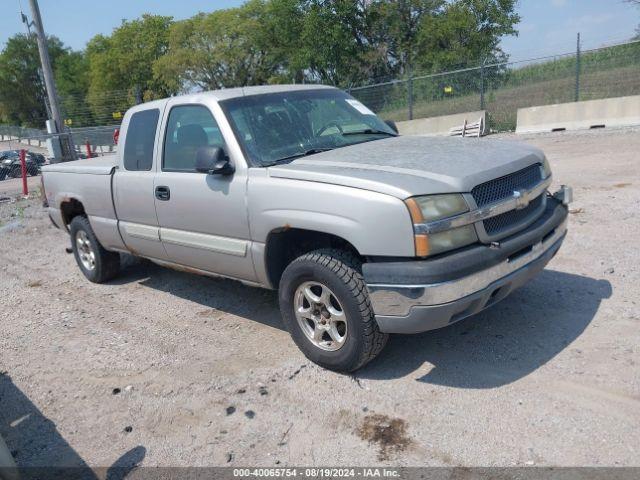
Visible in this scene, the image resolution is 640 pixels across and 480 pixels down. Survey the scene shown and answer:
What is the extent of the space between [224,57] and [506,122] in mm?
44118

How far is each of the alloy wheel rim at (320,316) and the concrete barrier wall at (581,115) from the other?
44.2 feet

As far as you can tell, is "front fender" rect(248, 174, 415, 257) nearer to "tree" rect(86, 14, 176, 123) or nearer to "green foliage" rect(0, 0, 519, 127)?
"green foliage" rect(0, 0, 519, 127)

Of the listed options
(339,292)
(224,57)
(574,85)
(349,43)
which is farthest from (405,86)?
(224,57)

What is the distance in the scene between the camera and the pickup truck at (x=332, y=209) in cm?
327

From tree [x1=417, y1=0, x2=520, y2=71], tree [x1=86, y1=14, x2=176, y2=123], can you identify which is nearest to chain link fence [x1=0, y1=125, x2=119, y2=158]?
tree [x1=86, y1=14, x2=176, y2=123]

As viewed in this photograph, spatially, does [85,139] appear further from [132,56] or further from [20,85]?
[20,85]

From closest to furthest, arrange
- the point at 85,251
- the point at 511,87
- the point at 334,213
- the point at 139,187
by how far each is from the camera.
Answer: the point at 334,213, the point at 139,187, the point at 85,251, the point at 511,87

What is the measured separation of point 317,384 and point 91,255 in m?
3.86

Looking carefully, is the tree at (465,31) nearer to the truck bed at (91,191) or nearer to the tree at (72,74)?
the truck bed at (91,191)

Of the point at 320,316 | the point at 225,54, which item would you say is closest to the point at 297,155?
the point at 320,316

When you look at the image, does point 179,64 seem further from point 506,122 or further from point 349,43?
point 506,122

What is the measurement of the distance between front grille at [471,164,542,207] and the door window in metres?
1.99

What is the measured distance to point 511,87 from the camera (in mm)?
18297

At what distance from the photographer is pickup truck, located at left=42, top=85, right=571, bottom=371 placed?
3.27 m
